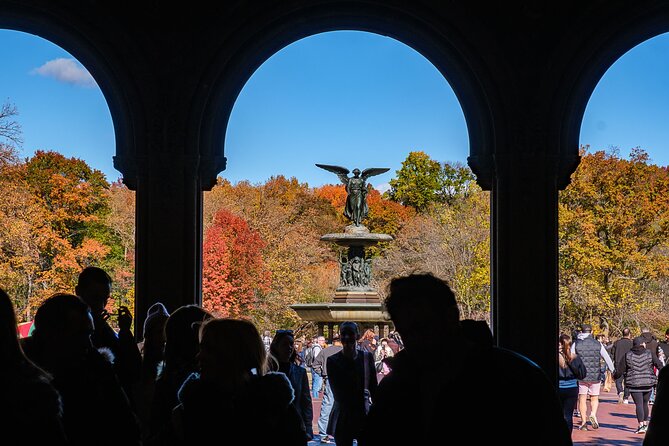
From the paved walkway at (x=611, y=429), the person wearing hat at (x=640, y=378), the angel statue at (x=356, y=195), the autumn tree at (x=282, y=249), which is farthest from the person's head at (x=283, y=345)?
the autumn tree at (x=282, y=249)

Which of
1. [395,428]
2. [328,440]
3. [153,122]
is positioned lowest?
[328,440]

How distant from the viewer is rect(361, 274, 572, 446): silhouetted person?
2.40m

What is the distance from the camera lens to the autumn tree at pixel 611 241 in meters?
31.3

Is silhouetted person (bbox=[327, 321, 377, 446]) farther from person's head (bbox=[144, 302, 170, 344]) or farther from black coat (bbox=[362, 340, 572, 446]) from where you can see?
black coat (bbox=[362, 340, 572, 446])

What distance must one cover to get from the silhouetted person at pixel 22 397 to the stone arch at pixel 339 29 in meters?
5.65

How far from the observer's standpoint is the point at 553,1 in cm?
813

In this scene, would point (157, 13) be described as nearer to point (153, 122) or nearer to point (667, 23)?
point (153, 122)

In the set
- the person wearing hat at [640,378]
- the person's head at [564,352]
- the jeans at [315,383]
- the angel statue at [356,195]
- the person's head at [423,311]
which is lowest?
the jeans at [315,383]

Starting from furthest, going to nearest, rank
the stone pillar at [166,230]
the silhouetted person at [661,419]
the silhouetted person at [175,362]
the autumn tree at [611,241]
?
the autumn tree at [611,241], the stone pillar at [166,230], the silhouetted person at [175,362], the silhouetted person at [661,419]

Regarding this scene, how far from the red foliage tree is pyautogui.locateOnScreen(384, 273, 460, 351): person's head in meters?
35.2

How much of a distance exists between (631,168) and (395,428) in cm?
3177

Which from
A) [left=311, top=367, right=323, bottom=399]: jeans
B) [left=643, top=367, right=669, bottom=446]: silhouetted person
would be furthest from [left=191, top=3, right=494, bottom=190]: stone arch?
[left=311, top=367, right=323, bottom=399]: jeans

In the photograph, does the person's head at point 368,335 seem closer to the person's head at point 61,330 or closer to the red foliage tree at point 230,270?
the red foliage tree at point 230,270

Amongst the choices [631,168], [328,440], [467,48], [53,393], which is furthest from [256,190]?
[53,393]
